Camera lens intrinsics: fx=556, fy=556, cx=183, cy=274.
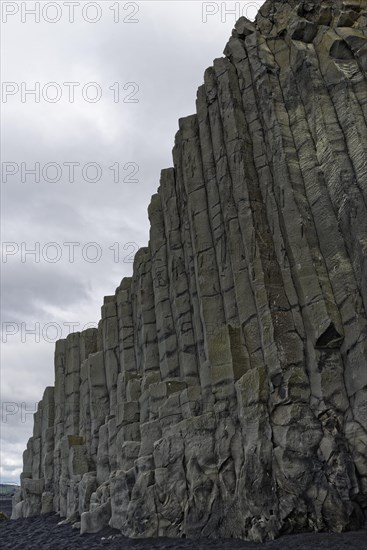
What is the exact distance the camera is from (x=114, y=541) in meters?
14.4

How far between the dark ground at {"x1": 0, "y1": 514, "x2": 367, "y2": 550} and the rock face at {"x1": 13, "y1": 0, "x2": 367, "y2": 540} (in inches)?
17.5

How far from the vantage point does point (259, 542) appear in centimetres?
1145

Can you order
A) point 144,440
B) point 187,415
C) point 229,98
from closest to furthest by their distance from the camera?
point 187,415 < point 144,440 < point 229,98

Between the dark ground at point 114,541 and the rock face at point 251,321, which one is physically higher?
the rock face at point 251,321

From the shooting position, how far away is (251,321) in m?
14.4

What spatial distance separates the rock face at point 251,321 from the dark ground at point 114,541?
17.5 inches

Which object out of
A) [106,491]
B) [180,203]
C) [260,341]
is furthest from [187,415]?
[180,203]

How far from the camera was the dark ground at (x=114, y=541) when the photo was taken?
10312mm

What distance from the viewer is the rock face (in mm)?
12125

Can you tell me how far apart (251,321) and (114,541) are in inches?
264

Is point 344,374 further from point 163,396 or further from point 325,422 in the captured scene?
point 163,396

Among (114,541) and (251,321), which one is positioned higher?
(251,321)

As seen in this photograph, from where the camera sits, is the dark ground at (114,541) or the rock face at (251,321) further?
the rock face at (251,321)

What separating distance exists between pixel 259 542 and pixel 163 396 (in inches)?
229
